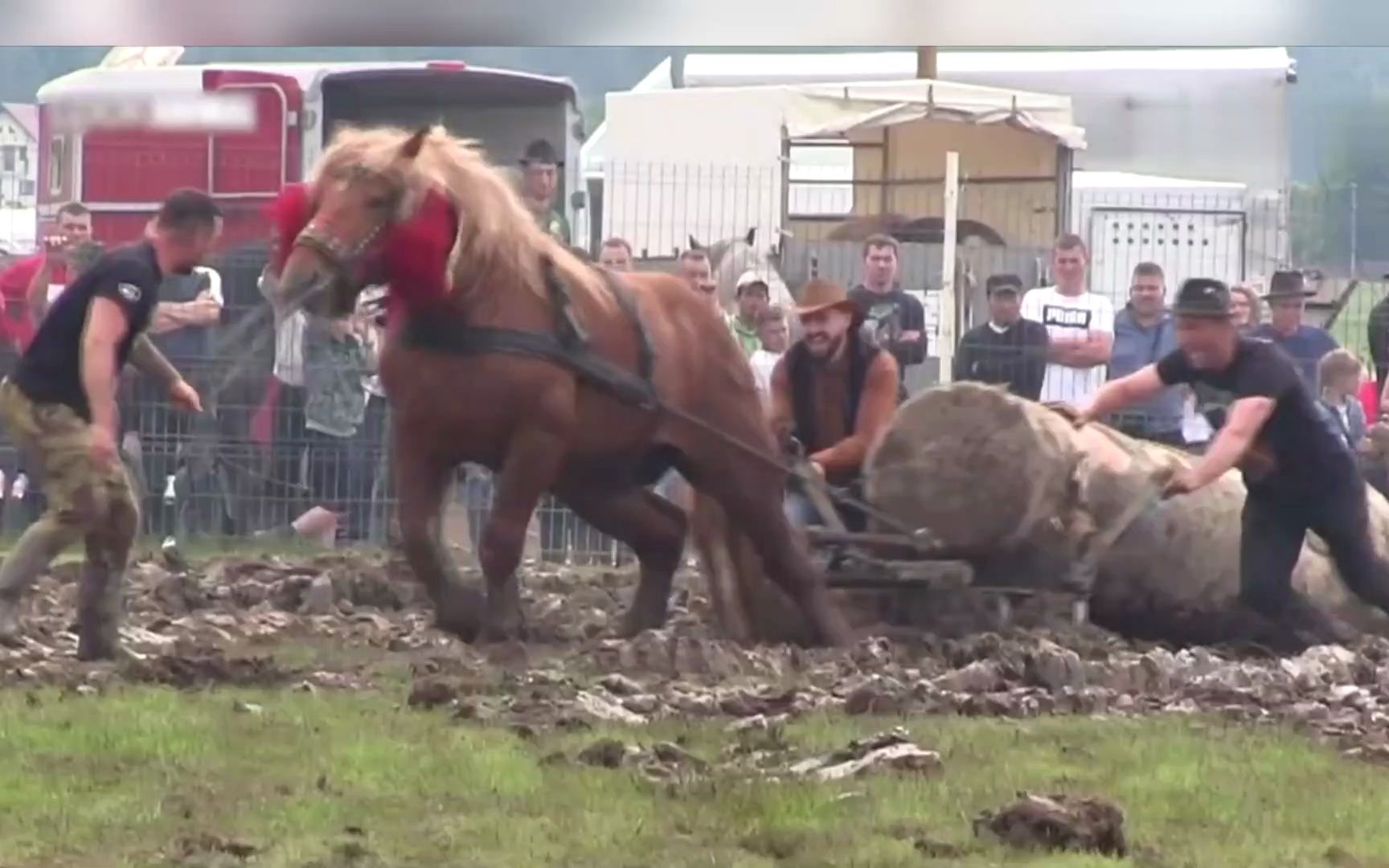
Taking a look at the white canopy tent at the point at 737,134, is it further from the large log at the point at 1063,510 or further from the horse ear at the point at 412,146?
the horse ear at the point at 412,146

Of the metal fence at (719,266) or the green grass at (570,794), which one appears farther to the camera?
the metal fence at (719,266)

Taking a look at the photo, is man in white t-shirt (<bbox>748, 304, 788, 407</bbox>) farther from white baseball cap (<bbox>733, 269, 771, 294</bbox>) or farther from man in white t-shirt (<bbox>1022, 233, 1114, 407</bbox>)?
man in white t-shirt (<bbox>1022, 233, 1114, 407</bbox>)

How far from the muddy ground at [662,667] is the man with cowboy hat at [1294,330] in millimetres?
3327

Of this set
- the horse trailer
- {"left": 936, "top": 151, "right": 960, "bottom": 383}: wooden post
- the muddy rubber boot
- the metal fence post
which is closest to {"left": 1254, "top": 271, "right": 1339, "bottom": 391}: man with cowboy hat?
the metal fence post

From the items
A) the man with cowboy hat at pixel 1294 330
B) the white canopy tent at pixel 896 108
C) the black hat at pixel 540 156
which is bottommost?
the man with cowboy hat at pixel 1294 330

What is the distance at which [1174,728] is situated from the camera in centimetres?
679

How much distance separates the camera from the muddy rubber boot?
797cm

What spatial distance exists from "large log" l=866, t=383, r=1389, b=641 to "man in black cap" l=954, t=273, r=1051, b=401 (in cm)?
259

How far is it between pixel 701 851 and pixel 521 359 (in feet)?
12.2

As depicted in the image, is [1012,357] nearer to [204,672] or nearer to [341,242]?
[341,242]

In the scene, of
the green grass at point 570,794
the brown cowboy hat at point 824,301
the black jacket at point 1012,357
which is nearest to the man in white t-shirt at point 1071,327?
the black jacket at point 1012,357

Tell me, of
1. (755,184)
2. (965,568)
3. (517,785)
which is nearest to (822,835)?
(517,785)

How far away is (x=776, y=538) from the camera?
9430mm

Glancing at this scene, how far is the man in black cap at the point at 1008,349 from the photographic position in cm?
1280
